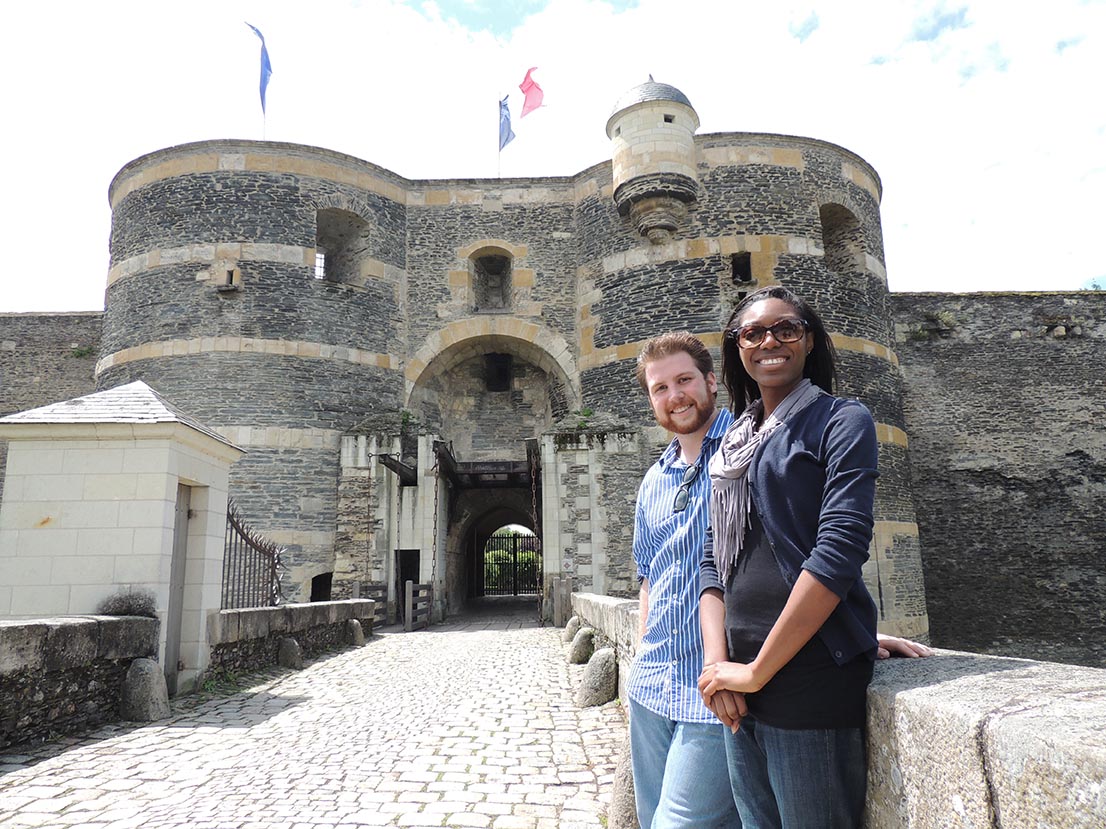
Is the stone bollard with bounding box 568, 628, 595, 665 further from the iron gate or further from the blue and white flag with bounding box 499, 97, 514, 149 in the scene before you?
the iron gate

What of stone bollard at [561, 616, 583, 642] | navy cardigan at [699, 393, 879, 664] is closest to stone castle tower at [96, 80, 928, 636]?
stone bollard at [561, 616, 583, 642]

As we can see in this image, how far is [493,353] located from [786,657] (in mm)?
16568

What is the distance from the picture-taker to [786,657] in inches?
53.3

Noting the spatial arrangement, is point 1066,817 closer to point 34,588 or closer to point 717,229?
point 34,588

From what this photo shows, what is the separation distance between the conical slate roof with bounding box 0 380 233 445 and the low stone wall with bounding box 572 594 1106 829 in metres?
5.71

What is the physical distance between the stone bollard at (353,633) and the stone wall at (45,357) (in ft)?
40.5

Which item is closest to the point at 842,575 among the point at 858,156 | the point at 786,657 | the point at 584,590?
the point at 786,657

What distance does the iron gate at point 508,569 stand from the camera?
25.8 meters

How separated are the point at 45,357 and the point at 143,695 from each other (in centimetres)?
1712

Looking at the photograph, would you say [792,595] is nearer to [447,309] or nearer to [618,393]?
[618,393]

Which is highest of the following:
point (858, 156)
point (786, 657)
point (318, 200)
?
point (858, 156)

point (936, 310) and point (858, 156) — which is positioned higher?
point (858, 156)

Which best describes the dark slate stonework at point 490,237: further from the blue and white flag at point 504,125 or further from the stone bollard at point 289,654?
the stone bollard at point 289,654

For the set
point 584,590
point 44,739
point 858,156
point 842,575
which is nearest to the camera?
point 842,575
